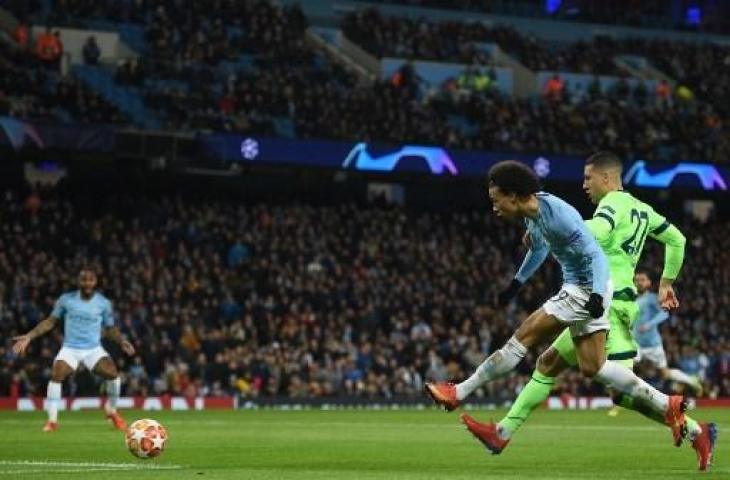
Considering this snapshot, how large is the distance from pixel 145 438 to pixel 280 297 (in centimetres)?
2624

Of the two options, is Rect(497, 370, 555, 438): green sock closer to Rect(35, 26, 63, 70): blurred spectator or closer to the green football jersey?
the green football jersey

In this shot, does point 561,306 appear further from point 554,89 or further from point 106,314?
point 554,89

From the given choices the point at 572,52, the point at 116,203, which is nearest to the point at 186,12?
the point at 116,203

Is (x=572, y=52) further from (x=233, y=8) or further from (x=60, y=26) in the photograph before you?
(x=60, y=26)

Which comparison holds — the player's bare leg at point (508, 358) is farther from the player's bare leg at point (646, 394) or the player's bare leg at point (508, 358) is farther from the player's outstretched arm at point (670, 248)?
the player's outstretched arm at point (670, 248)

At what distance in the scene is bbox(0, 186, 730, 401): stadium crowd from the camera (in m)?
37.2

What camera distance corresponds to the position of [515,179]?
44.1 ft

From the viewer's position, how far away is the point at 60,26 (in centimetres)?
4566

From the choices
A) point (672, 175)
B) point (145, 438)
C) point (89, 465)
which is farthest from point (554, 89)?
→ point (89, 465)

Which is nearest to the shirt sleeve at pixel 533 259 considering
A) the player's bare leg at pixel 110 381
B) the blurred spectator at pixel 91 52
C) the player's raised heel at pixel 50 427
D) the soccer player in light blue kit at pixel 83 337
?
the player's bare leg at pixel 110 381

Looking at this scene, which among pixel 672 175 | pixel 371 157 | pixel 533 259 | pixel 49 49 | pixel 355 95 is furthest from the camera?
pixel 672 175

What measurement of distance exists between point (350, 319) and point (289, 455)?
24.4m

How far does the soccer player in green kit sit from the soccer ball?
3279mm

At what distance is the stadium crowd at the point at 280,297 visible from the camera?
37.2 m
